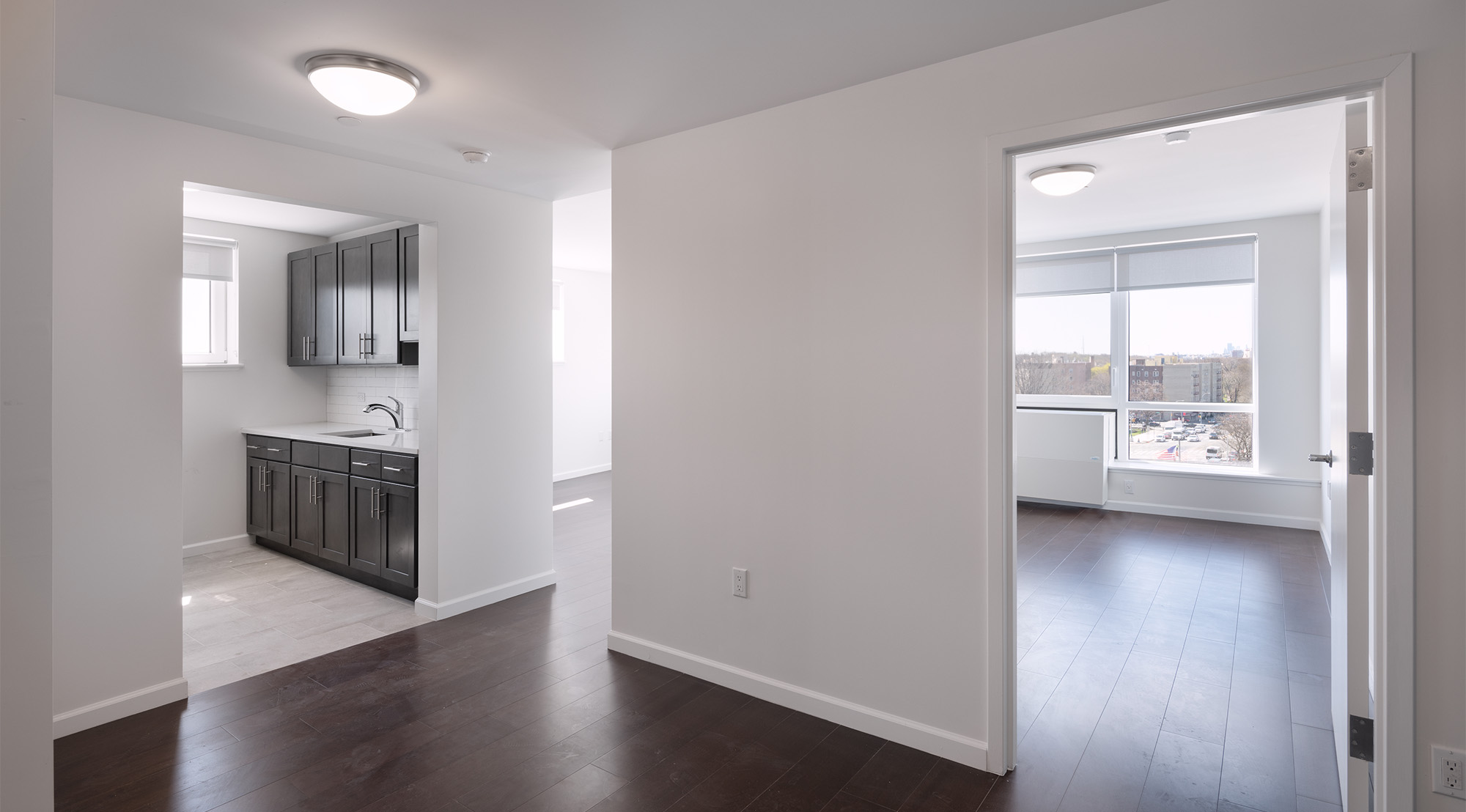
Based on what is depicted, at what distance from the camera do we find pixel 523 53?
240cm

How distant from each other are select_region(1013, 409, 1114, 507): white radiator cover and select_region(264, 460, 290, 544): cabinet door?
19.0ft

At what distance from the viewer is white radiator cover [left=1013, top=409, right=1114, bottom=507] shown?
666 centimetres

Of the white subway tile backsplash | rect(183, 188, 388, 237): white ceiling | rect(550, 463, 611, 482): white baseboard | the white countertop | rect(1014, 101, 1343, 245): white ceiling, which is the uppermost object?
rect(1014, 101, 1343, 245): white ceiling

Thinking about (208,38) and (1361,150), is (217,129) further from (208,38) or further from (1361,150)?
(1361,150)

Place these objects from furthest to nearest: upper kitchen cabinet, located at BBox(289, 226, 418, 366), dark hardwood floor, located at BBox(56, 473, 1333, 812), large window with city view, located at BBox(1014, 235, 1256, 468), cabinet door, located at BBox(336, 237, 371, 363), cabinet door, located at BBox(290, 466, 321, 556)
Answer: large window with city view, located at BBox(1014, 235, 1256, 468)
cabinet door, located at BBox(336, 237, 371, 363)
cabinet door, located at BBox(290, 466, 321, 556)
upper kitchen cabinet, located at BBox(289, 226, 418, 366)
dark hardwood floor, located at BBox(56, 473, 1333, 812)

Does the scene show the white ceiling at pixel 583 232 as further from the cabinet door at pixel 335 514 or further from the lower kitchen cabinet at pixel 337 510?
the cabinet door at pixel 335 514

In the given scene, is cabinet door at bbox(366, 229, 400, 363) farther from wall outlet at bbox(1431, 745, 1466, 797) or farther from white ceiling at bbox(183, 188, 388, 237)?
wall outlet at bbox(1431, 745, 1466, 797)

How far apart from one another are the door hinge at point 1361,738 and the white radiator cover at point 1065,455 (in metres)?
4.67

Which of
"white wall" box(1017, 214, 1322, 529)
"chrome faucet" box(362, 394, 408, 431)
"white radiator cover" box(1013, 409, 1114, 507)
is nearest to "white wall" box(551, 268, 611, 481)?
"chrome faucet" box(362, 394, 408, 431)

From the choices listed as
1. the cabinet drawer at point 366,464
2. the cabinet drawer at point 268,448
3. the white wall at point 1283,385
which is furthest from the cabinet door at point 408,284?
the white wall at point 1283,385

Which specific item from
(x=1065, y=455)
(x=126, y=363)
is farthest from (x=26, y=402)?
(x=1065, y=455)

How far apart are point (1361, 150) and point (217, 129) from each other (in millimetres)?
4018

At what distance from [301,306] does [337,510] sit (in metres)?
1.92

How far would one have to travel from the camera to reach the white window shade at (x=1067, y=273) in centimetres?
677
